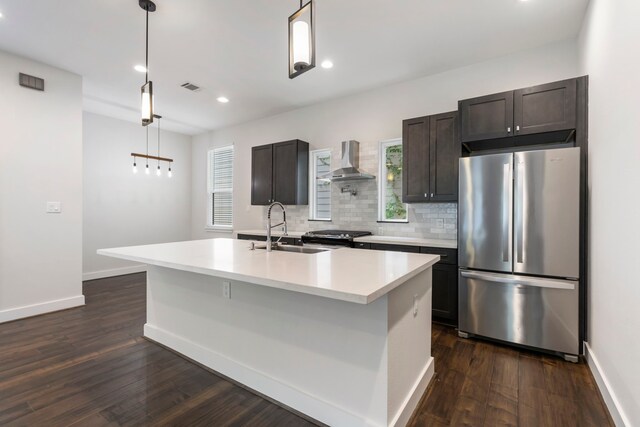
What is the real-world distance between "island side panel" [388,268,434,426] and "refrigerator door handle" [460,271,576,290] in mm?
967

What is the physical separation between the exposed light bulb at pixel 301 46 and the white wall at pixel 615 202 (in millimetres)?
1715

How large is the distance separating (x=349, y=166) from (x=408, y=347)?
2791mm

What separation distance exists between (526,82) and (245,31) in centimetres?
297

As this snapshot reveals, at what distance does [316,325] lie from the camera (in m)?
1.84

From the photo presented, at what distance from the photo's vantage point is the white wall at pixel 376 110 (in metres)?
3.24

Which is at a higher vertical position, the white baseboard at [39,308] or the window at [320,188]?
the window at [320,188]

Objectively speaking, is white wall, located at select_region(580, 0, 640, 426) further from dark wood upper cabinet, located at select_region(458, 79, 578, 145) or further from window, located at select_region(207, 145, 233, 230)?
window, located at select_region(207, 145, 233, 230)

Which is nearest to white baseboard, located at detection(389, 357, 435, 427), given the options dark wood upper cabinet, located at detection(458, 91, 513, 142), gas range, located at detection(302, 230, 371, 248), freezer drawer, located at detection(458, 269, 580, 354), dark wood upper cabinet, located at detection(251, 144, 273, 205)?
freezer drawer, located at detection(458, 269, 580, 354)

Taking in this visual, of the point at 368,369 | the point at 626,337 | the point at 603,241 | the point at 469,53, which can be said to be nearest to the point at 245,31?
the point at 469,53

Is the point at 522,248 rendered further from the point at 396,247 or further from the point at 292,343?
the point at 292,343

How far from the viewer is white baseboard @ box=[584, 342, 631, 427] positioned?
1702mm

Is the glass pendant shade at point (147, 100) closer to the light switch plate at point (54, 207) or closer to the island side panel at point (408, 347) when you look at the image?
the island side panel at point (408, 347)

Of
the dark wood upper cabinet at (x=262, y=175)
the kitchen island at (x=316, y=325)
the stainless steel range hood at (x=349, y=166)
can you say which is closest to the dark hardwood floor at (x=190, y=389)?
the kitchen island at (x=316, y=325)

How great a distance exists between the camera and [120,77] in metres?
4.00
